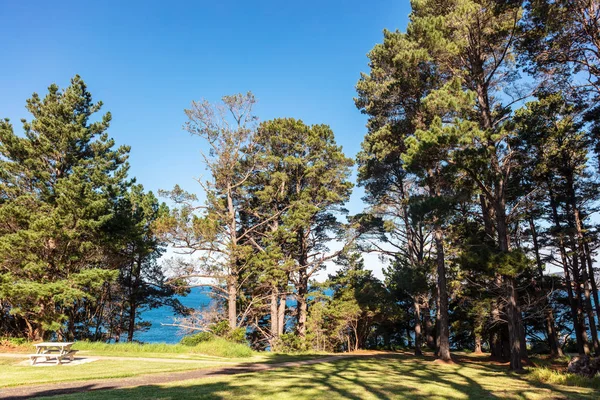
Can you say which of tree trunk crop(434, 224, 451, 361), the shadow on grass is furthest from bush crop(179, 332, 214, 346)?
tree trunk crop(434, 224, 451, 361)

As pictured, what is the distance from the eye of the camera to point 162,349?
12.8 m

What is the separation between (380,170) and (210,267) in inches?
425

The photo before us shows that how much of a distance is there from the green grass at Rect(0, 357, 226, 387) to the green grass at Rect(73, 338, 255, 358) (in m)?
2.31

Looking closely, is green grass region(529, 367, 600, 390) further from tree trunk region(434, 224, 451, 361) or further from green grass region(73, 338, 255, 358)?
green grass region(73, 338, 255, 358)

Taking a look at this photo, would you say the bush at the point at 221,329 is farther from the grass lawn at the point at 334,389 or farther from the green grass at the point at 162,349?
the grass lawn at the point at 334,389

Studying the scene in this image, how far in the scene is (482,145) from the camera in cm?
1150

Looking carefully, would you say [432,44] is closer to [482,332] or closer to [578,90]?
[578,90]

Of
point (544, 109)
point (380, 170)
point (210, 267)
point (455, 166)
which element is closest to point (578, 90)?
point (544, 109)

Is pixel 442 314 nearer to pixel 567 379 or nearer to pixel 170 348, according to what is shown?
pixel 567 379

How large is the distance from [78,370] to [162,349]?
190 inches

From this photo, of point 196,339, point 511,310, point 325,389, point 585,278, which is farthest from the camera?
point 585,278

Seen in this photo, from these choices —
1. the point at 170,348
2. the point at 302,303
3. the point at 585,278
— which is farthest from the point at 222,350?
the point at 585,278

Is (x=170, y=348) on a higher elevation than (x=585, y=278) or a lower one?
lower

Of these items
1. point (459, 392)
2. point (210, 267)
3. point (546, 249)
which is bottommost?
point (459, 392)
